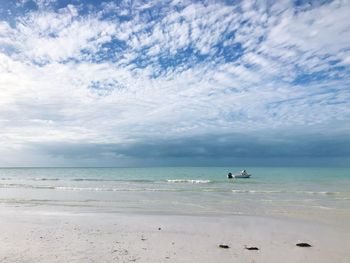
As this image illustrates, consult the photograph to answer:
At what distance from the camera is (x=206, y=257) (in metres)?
8.88

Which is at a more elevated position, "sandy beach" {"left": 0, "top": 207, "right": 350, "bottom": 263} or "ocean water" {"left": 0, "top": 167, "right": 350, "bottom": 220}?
"ocean water" {"left": 0, "top": 167, "right": 350, "bottom": 220}

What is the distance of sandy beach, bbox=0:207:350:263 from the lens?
8906mm

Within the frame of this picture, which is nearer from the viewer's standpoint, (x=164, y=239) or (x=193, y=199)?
(x=164, y=239)

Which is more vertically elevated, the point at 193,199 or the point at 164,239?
the point at 193,199

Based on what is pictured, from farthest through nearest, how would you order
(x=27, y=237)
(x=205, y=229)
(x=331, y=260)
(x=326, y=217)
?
(x=326, y=217)
(x=205, y=229)
(x=27, y=237)
(x=331, y=260)

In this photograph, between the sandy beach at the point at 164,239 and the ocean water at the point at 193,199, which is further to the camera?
the ocean water at the point at 193,199

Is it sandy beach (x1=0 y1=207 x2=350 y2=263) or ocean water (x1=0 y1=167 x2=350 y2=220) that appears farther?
ocean water (x1=0 y1=167 x2=350 y2=220)

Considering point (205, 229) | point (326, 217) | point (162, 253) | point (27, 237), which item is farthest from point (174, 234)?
point (326, 217)

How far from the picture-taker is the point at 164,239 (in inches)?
434

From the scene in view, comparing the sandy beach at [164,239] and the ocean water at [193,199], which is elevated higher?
the ocean water at [193,199]

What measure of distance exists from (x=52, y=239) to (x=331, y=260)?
9.19 meters

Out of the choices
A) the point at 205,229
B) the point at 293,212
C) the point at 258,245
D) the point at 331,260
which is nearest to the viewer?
the point at 331,260

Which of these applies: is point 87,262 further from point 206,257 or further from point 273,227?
point 273,227

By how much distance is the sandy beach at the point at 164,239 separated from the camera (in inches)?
351
